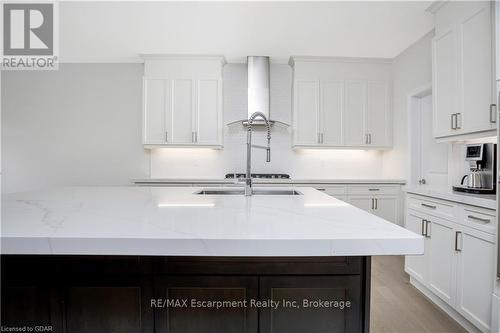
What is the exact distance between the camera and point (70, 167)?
421 centimetres

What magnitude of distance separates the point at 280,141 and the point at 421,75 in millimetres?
2001

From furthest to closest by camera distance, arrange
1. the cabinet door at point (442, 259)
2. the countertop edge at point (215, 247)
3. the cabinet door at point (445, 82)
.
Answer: the cabinet door at point (445, 82), the cabinet door at point (442, 259), the countertop edge at point (215, 247)

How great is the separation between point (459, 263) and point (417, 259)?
584mm

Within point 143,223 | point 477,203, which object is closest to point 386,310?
point 477,203

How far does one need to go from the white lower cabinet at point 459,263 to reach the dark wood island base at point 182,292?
51.8 inches

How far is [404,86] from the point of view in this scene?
362 cm

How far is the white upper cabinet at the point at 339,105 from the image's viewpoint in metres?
3.87

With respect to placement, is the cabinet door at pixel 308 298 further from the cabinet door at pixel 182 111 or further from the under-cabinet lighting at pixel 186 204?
the cabinet door at pixel 182 111

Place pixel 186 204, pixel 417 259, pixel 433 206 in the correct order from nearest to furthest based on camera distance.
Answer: pixel 186 204, pixel 433 206, pixel 417 259

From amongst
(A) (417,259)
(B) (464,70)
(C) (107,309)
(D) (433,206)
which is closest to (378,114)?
(B) (464,70)

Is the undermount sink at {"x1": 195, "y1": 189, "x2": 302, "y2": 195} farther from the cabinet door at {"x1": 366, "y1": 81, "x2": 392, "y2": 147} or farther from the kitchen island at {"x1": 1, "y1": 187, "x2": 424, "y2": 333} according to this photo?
the cabinet door at {"x1": 366, "y1": 81, "x2": 392, "y2": 147}

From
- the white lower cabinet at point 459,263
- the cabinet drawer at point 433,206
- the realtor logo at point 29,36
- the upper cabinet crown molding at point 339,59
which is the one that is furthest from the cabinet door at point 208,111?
the white lower cabinet at point 459,263

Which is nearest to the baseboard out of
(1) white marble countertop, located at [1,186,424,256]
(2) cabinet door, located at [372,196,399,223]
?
(2) cabinet door, located at [372,196,399,223]

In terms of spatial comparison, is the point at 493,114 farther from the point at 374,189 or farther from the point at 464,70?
the point at 374,189
